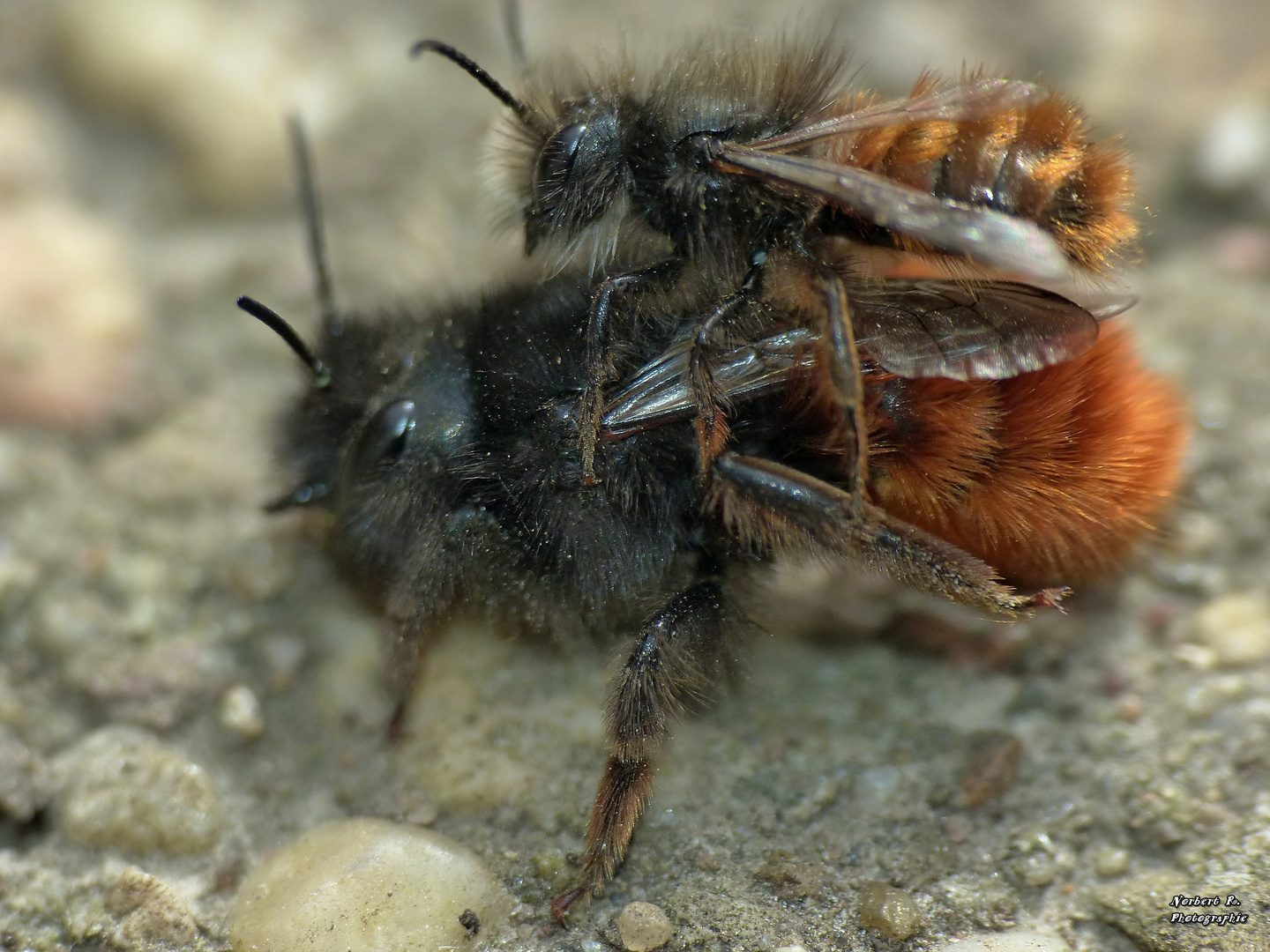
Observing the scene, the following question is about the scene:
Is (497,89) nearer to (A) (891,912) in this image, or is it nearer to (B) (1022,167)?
(B) (1022,167)

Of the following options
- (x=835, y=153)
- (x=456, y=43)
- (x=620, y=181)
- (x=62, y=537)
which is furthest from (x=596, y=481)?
(x=456, y=43)

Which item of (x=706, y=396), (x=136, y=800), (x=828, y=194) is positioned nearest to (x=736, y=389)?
(x=706, y=396)

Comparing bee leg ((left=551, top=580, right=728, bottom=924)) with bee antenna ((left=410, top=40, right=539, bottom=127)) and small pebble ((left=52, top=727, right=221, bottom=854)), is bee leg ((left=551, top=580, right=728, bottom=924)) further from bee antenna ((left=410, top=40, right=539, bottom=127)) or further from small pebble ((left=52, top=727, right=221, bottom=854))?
bee antenna ((left=410, top=40, right=539, bottom=127))

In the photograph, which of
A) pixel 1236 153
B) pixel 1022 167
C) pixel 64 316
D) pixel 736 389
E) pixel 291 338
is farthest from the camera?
pixel 1236 153

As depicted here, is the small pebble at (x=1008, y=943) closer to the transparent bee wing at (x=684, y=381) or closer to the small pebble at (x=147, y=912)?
the transparent bee wing at (x=684, y=381)

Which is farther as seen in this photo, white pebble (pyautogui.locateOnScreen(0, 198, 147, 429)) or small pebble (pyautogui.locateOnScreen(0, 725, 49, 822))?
white pebble (pyautogui.locateOnScreen(0, 198, 147, 429))

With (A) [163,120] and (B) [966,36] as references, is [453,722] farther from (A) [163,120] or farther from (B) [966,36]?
(B) [966,36]

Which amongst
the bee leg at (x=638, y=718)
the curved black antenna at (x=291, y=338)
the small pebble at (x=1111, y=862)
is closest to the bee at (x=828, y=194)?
the bee leg at (x=638, y=718)

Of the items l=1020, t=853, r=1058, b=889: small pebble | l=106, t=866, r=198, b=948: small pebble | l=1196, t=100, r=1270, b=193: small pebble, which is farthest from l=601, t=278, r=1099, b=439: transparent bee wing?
l=1196, t=100, r=1270, b=193: small pebble
